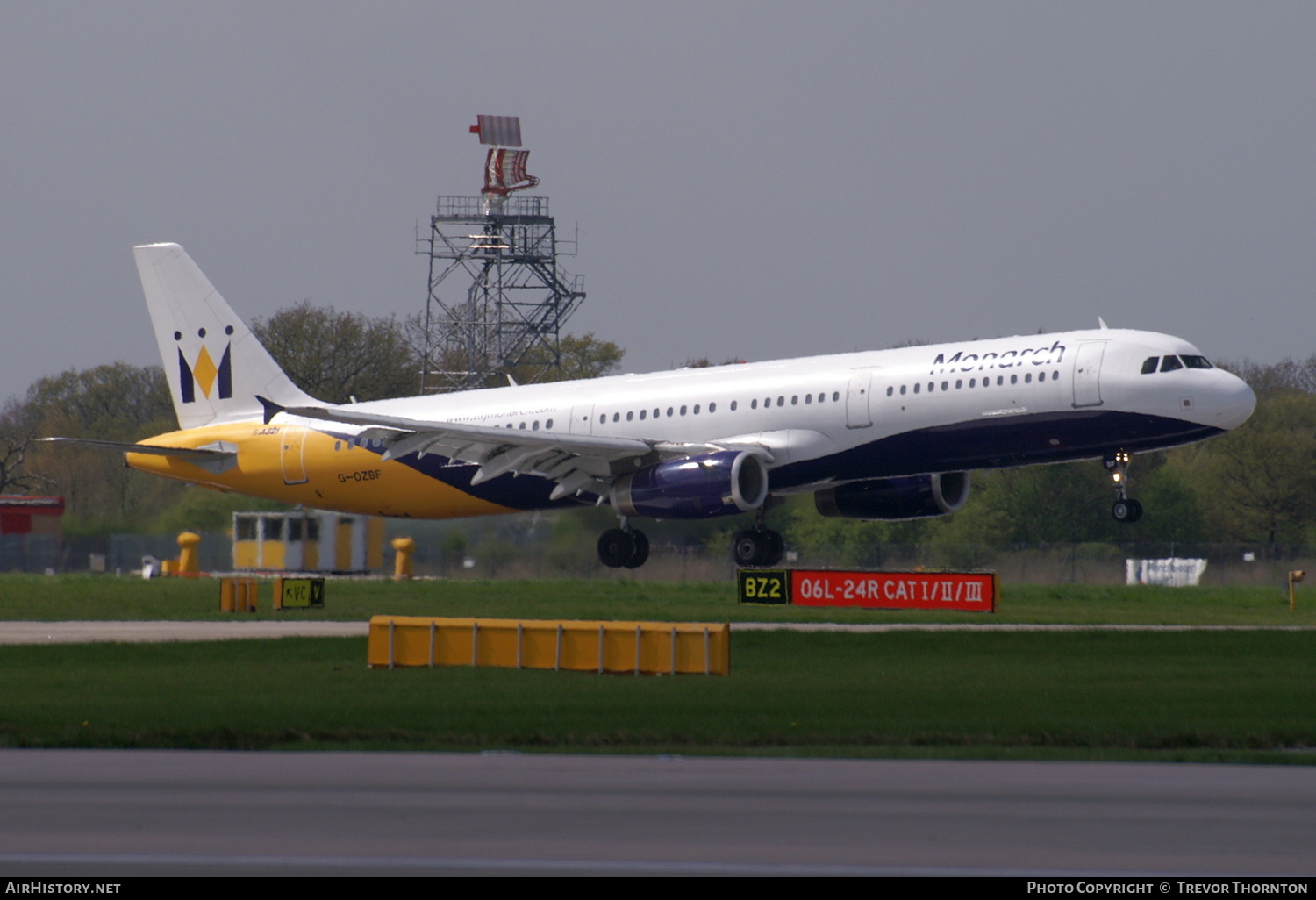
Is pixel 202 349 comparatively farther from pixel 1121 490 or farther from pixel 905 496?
pixel 1121 490

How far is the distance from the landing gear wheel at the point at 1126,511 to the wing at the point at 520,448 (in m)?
9.77

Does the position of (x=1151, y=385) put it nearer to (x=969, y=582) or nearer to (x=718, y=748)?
(x=969, y=582)

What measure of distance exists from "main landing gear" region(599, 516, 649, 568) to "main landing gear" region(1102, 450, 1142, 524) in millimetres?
12258

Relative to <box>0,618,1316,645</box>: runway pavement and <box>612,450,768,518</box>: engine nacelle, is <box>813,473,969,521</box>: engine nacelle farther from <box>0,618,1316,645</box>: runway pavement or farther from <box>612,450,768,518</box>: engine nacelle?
<box>0,618,1316,645</box>: runway pavement

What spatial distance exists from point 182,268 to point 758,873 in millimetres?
45040

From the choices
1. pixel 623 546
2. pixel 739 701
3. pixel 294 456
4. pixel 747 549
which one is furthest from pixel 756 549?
pixel 739 701

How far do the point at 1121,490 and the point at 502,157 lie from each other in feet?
245

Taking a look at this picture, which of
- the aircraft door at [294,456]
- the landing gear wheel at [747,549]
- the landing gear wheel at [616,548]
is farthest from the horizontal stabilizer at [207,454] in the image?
the landing gear wheel at [747,549]

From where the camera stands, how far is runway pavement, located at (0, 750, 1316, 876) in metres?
11.3

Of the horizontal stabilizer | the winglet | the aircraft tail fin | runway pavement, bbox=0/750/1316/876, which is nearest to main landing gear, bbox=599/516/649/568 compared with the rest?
the winglet

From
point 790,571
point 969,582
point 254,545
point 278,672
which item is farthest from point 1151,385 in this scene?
point 254,545

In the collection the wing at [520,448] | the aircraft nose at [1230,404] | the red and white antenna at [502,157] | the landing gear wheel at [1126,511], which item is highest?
the red and white antenna at [502,157]

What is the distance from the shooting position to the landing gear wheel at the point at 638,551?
1799 inches

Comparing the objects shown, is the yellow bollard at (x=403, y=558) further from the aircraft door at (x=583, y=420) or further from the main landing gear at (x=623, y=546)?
the aircraft door at (x=583, y=420)
